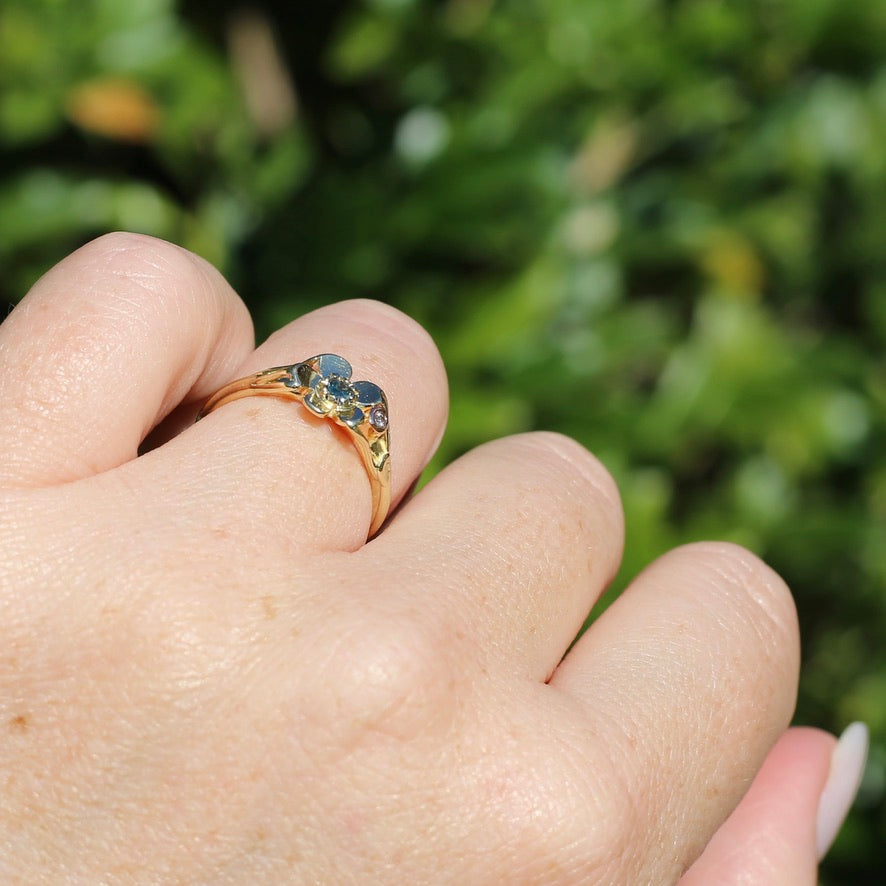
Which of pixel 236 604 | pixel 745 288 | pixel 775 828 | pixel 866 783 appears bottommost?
pixel 866 783

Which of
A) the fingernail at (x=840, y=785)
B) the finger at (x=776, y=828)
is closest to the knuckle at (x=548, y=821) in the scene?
the finger at (x=776, y=828)

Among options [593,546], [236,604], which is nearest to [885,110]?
[593,546]

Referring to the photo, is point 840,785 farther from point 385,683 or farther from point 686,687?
point 385,683

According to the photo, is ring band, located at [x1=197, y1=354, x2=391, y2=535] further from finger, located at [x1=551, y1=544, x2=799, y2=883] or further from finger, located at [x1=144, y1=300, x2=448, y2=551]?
finger, located at [x1=551, y1=544, x2=799, y2=883]

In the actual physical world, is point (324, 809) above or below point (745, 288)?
above

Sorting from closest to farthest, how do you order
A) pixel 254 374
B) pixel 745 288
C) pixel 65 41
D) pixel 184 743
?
pixel 184 743
pixel 254 374
pixel 65 41
pixel 745 288

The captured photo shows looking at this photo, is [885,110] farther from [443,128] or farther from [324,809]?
[324,809]

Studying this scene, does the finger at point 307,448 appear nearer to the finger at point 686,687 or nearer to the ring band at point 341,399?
the ring band at point 341,399
